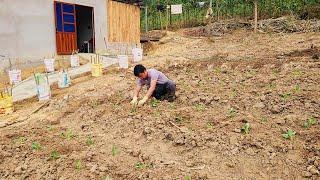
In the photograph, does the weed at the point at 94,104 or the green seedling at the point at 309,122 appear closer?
the green seedling at the point at 309,122

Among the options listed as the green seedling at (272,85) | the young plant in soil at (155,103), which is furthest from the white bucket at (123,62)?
the green seedling at (272,85)

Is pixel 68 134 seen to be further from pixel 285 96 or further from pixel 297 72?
pixel 297 72

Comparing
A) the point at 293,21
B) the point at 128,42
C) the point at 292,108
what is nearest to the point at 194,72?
the point at 292,108

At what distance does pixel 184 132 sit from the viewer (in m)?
5.05

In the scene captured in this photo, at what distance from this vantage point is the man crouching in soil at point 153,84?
6251mm

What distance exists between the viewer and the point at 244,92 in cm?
707

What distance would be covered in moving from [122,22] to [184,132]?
41.2 ft

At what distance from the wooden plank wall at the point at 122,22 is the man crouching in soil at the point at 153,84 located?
9.38 metres

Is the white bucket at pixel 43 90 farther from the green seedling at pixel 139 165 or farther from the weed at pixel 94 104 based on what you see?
the green seedling at pixel 139 165

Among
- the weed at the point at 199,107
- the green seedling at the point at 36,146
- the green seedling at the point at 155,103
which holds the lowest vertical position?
the green seedling at the point at 36,146

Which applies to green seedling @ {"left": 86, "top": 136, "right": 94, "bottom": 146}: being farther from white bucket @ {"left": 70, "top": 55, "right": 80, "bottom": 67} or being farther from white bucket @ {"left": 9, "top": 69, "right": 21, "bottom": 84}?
white bucket @ {"left": 70, "top": 55, "right": 80, "bottom": 67}

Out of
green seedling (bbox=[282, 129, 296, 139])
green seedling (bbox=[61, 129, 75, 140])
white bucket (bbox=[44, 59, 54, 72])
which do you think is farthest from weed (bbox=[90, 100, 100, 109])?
white bucket (bbox=[44, 59, 54, 72])

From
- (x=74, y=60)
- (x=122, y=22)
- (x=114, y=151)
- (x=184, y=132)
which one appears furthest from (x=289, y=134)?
(x=122, y=22)

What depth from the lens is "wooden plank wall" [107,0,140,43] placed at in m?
16.0
